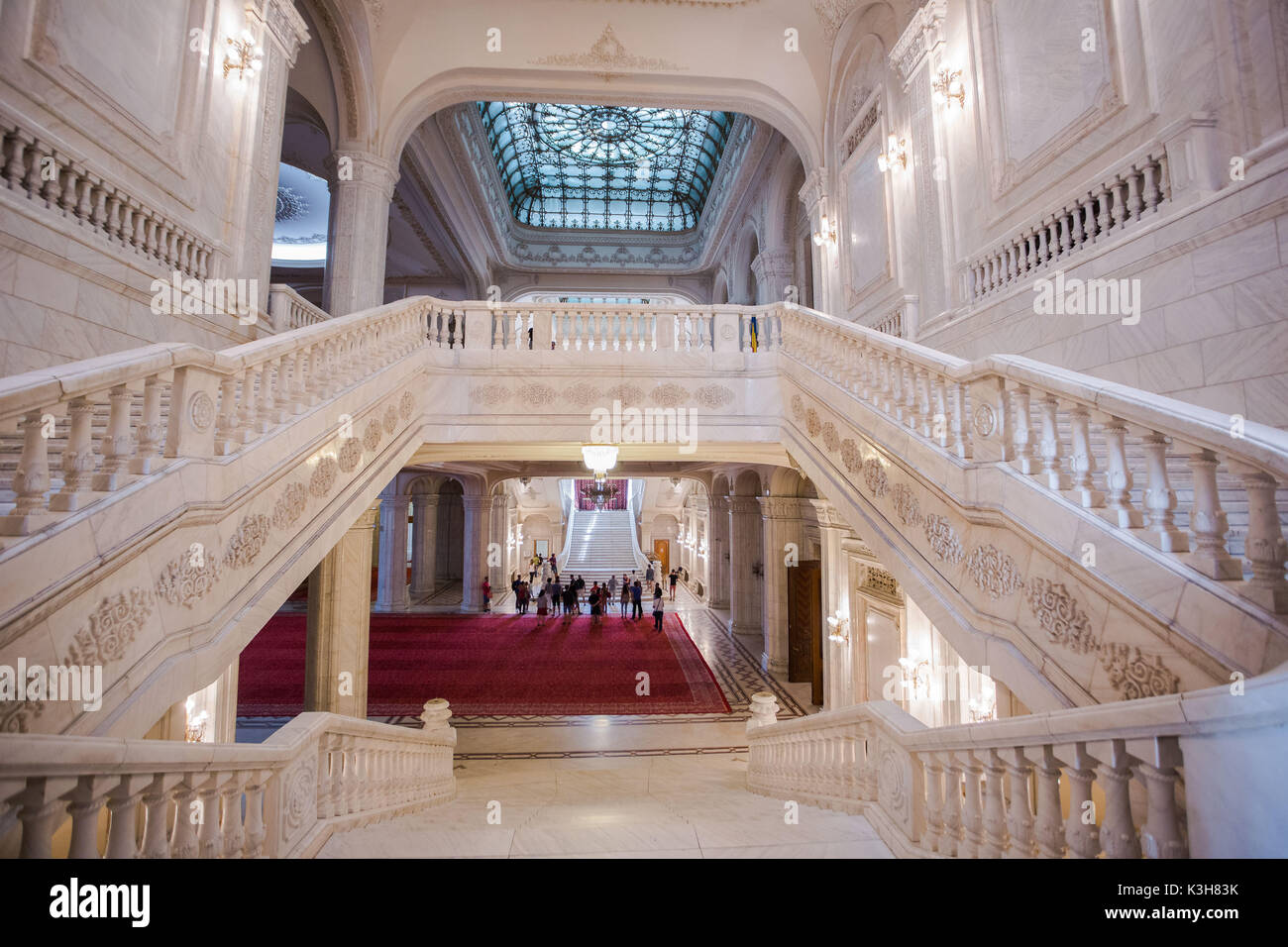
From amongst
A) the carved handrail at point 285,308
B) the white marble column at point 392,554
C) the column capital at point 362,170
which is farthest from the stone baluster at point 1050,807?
the white marble column at point 392,554

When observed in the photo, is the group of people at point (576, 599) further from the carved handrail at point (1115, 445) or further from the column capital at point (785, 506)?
the carved handrail at point (1115, 445)

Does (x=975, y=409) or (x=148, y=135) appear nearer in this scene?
(x=975, y=409)

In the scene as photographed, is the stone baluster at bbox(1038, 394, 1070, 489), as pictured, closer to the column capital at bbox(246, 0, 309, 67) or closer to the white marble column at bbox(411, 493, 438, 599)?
the column capital at bbox(246, 0, 309, 67)

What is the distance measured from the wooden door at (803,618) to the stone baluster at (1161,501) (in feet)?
31.1

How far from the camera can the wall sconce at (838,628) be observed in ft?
27.8

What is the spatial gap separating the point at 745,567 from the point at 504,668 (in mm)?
6423

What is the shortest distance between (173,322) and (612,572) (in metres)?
21.2

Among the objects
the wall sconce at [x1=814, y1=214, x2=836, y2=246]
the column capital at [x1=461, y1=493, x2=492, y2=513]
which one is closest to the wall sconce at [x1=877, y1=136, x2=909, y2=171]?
the wall sconce at [x1=814, y1=214, x2=836, y2=246]

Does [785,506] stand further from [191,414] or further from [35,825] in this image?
[35,825]

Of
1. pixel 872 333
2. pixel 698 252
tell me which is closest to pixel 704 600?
pixel 698 252

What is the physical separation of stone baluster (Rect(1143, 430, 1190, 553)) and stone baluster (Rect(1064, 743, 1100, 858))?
0.98m

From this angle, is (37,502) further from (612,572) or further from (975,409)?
(612,572)

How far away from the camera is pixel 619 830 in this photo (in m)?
3.09
